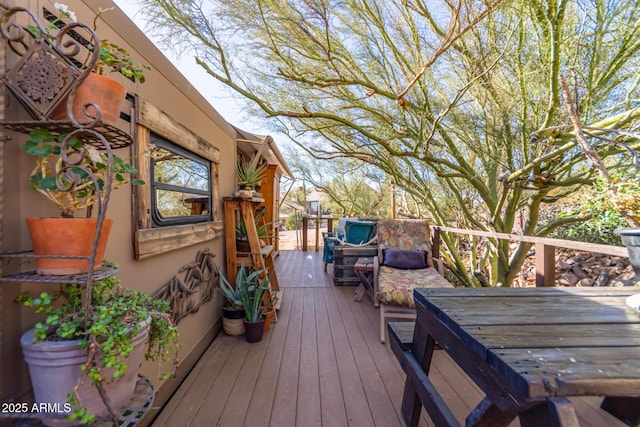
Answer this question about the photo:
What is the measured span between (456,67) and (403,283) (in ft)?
9.46

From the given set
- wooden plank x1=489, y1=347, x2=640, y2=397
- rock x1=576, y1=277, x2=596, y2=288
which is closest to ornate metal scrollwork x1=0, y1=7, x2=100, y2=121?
wooden plank x1=489, y1=347, x2=640, y2=397

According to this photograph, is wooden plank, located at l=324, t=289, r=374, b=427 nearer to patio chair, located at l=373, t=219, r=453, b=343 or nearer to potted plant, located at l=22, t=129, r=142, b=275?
patio chair, located at l=373, t=219, r=453, b=343

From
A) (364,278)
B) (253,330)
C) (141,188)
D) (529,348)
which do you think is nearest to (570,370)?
(529,348)

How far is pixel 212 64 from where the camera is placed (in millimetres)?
3414

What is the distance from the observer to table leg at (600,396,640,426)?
1.53 meters

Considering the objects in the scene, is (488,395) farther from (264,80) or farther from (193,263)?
(264,80)

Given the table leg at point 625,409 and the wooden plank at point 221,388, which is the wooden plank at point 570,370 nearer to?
the table leg at point 625,409

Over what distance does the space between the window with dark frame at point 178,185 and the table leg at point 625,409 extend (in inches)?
115

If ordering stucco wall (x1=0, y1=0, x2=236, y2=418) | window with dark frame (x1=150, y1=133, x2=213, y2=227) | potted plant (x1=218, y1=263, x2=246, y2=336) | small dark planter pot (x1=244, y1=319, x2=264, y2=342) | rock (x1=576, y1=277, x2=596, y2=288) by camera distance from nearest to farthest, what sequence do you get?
stucco wall (x1=0, y1=0, x2=236, y2=418)
window with dark frame (x1=150, y1=133, x2=213, y2=227)
small dark planter pot (x1=244, y1=319, x2=264, y2=342)
potted plant (x1=218, y1=263, x2=246, y2=336)
rock (x1=576, y1=277, x2=596, y2=288)

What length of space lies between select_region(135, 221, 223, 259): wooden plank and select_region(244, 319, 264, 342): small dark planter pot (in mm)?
873

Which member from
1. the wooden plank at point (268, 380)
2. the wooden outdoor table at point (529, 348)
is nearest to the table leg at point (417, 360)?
the wooden outdoor table at point (529, 348)

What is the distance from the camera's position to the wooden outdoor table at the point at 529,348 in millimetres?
702

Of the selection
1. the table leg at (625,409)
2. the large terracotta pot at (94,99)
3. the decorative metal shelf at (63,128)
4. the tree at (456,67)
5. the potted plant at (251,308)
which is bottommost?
the table leg at (625,409)

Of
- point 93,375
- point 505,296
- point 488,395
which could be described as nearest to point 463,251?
point 505,296
